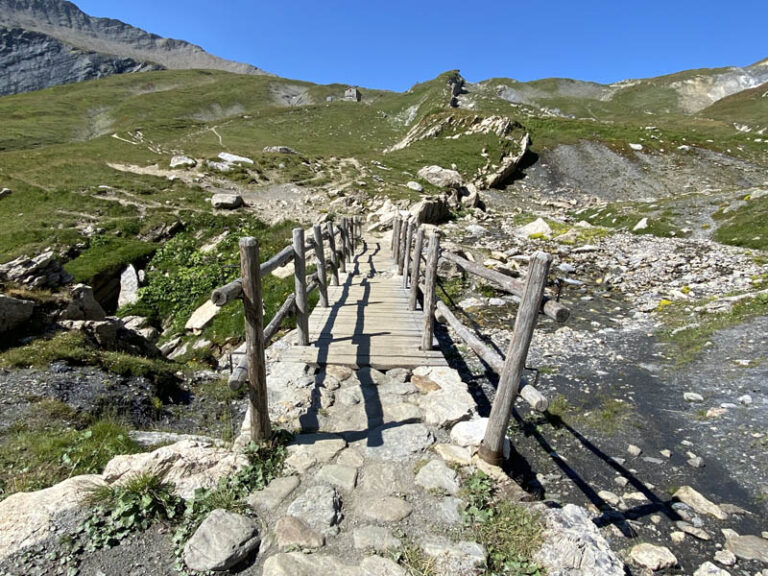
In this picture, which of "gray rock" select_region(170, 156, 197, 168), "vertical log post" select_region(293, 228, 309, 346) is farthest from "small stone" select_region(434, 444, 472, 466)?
"gray rock" select_region(170, 156, 197, 168)

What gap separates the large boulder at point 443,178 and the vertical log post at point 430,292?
72.2ft

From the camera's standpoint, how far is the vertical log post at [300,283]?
6.27m

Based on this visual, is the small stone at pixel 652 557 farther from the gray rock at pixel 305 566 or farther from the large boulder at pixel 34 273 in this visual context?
the large boulder at pixel 34 273

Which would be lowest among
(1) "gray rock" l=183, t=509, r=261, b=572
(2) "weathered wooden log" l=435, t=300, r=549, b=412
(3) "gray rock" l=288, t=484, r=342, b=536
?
(3) "gray rock" l=288, t=484, r=342, b=536

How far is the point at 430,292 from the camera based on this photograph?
6.33 meters

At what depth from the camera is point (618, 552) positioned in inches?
138

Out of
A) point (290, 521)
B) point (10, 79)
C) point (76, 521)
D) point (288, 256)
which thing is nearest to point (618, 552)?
point (290, 521)

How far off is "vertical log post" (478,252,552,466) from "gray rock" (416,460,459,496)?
0.49m

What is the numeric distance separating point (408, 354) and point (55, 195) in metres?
24.5

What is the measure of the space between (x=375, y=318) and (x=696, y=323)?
8.07 metres

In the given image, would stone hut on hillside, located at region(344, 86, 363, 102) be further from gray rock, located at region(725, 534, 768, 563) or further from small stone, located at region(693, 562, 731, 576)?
small stone, located at region(693, 562, 731, 576)

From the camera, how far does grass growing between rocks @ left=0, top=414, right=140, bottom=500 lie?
3.35 m

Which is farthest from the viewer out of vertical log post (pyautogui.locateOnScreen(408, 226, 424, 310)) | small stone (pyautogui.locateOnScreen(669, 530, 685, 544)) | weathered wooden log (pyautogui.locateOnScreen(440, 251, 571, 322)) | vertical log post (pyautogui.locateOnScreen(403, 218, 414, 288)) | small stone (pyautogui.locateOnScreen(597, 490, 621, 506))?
vertical log post (pyautogui.locateOnScreen(403, 218, 414, 288))

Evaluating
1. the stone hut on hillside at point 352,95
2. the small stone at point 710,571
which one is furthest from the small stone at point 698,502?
the stone hut on hillside at point 352,95
